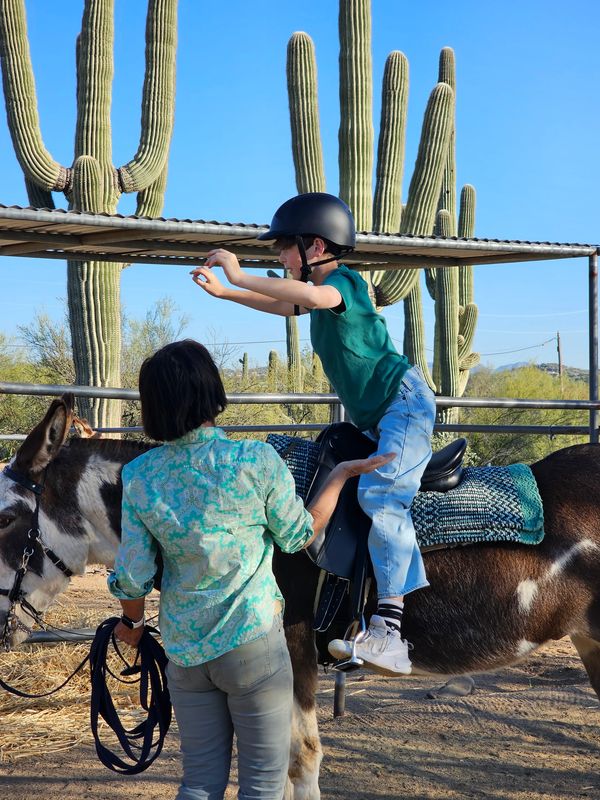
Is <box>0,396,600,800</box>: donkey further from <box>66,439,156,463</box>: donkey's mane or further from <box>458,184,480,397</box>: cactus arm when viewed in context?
<box>458,184,480,397</box>: cactus arm

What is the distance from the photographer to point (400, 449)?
333 cm

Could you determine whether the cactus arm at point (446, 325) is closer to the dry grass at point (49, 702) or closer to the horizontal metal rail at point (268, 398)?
the horizontal metal rail at point (268, 398)

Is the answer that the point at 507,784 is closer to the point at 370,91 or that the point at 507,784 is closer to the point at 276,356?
the point at 370,91

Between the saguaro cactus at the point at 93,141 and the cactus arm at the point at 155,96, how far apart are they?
0.6 inches

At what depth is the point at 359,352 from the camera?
3371 mm

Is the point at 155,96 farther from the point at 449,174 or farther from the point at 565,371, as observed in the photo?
the point at 565,371

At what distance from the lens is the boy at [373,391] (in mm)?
3268

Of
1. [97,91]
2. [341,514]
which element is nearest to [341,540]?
[341,514]

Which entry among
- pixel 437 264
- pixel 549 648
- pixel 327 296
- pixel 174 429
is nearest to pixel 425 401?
pixel 327 296

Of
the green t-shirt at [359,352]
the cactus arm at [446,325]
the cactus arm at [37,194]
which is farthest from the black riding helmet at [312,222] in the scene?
the cactus arm at [446,325]

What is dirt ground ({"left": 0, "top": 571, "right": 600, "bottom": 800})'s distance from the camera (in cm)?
438

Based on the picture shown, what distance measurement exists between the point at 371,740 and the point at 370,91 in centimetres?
1309

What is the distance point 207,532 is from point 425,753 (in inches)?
120

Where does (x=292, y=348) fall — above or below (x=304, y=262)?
below
